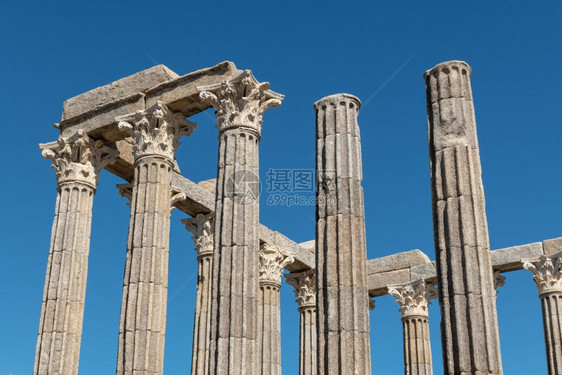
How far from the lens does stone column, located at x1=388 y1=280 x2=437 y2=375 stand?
118ft

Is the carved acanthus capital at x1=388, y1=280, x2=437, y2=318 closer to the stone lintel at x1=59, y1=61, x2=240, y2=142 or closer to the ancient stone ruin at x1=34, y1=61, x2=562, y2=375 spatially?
the ancient stone ruin at x1=34, y1=61, x2=562, y2=375

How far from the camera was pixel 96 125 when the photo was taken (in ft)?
91.2

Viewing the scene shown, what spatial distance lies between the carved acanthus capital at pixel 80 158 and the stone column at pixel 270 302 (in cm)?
957

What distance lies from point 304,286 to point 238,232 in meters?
16.8

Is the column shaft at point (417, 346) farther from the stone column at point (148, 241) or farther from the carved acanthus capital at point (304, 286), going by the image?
the stone column at point (148, 241)

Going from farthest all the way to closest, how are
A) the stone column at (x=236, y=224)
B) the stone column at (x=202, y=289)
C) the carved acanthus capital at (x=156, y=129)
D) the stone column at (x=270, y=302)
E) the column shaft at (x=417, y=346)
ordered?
the column shaft at (x=417, y=346) < the stone column at (x=270, y=302) < the stone column at (x=202, y=289) < the carved acanthus capital at (x=156, y=129) < the stone column at (x=236, y=224)

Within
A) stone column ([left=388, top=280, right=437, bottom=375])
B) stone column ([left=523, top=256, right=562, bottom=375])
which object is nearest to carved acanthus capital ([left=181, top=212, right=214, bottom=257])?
stone column ([left=388, top=280, right=437, bottom=375])

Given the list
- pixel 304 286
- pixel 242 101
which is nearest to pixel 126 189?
pixel 242 101

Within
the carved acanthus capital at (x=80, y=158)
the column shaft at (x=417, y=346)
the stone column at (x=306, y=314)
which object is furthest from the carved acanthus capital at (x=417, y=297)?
the carved acanthus capital at (x=80, y=158)

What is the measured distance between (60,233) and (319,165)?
33.8ft

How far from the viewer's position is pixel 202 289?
30531 mm

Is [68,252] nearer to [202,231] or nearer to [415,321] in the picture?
[202,231]

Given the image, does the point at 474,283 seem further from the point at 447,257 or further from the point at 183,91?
the point at 183,91

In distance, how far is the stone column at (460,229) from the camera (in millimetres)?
16797
